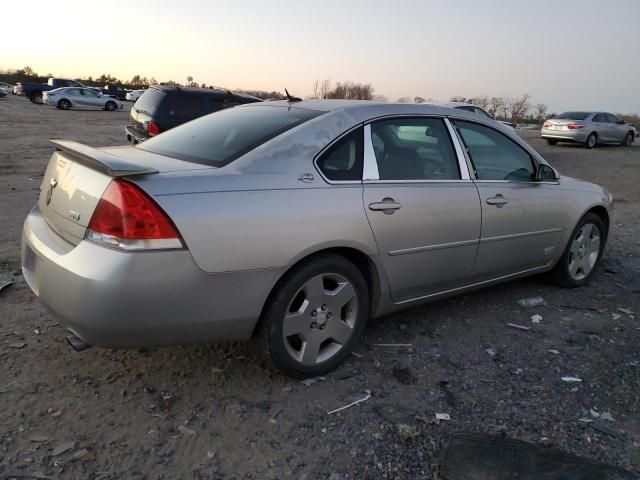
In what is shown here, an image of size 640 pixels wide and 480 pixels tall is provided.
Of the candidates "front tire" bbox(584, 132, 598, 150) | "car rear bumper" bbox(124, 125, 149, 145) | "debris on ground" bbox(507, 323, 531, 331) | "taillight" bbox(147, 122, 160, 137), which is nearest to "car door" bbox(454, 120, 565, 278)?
"debris on ground" bbox(507, 323, 531, 331)

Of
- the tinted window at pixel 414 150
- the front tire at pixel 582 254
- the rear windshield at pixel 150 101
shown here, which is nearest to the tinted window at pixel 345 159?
the tinted window at pixel 414 150

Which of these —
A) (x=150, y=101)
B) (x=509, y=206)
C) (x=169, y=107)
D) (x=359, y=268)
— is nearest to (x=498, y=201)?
(x=509, y=206)

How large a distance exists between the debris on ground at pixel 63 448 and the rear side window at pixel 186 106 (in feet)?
27.9

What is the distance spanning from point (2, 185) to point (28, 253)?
6.36m

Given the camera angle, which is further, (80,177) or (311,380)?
(311,380)

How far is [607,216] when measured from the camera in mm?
5047

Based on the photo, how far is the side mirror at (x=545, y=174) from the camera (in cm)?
Result: 429

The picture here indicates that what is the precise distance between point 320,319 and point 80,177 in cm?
146

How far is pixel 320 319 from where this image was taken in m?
3.03

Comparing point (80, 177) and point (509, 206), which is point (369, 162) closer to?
point (509, 206)

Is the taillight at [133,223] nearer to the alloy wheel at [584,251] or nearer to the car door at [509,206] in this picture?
the car door at [509,206]

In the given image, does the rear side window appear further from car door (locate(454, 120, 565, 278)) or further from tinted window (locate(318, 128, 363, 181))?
tinted window (locate(318, 128, 363, 181))

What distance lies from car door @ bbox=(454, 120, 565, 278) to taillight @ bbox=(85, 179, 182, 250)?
2.27 m

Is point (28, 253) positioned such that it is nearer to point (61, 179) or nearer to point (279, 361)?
point (61, 179)
